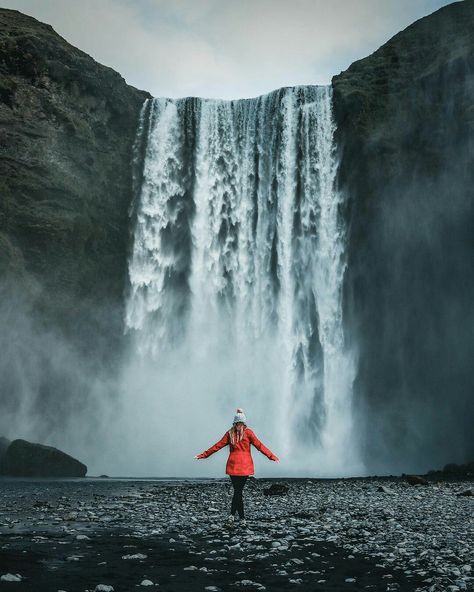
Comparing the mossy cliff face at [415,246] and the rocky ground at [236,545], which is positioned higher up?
the mossy cliff face at [415,246]

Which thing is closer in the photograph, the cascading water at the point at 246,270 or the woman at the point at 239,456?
the woman at the point at 239,456

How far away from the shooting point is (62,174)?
40.0 metres

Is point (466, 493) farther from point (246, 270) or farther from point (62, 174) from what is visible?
point (62, 174)

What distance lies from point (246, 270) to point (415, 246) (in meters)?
11.1

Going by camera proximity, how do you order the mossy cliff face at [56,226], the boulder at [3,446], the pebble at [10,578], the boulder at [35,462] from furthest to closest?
1. the mossy cliff face at [56,226]
2. the boulder at [3,446]
3. the boulder at [35,462]
4. the pebble at [10,578]

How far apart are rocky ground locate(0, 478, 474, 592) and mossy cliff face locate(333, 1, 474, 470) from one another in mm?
22428

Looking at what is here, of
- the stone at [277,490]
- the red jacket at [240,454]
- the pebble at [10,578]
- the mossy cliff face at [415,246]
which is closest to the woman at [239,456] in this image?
the red jacket at [240,454]

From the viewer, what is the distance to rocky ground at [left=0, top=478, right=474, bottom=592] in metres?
6.84

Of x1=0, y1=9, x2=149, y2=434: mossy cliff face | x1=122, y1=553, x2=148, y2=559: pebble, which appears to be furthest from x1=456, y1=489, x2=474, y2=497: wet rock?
x1=0, y1=9, x2=149, y2=434: mossy cliff face

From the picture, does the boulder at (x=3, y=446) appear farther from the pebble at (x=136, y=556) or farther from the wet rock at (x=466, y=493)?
the pebble at (x=136, y=556)

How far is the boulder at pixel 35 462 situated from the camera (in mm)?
29094

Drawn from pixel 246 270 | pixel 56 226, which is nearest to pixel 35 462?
pixel 56 226

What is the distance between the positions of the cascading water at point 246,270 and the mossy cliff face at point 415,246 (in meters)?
1.53

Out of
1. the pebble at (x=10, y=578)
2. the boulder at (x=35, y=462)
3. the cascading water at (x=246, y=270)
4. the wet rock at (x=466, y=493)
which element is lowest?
the pebble at (x=10, y=578)
